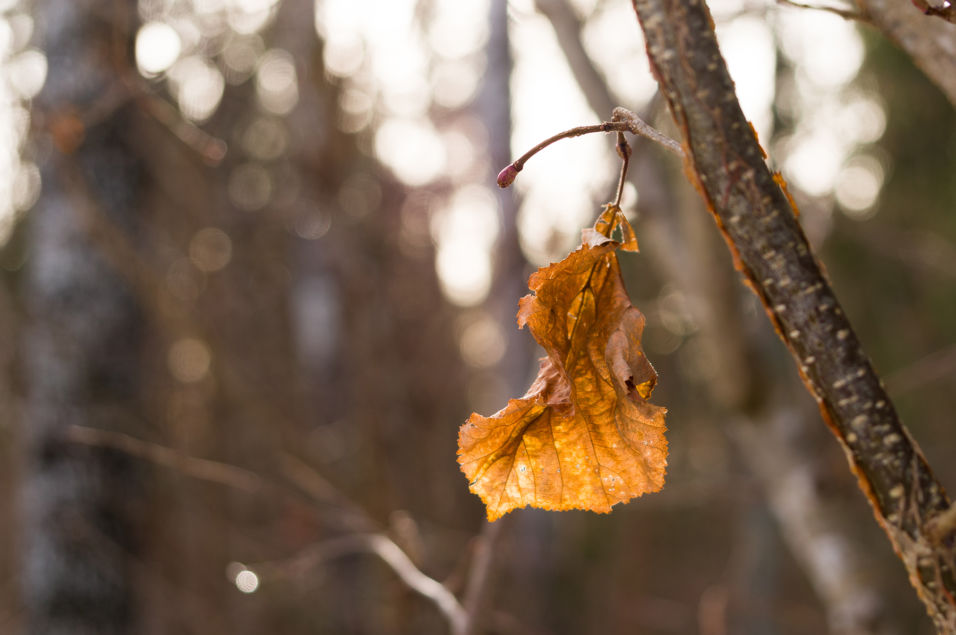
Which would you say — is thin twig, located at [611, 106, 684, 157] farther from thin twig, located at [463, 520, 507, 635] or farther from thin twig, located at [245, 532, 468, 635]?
thin twig, located at [463, 520, 507, 635]

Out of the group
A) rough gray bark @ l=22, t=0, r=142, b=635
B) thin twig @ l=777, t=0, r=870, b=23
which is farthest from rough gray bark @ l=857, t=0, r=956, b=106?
rough gray bark @ l=22, t=0, r=142, b=635

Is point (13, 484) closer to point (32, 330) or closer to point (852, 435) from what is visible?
point (32, 330)

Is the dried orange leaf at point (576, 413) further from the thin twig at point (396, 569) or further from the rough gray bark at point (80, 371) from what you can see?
the rough gray bark at point (80, 371)

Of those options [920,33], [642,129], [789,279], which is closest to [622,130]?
[642,129]

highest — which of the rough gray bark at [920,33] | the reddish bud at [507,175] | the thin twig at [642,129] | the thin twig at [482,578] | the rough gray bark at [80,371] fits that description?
the rough gray bark at [80,371]

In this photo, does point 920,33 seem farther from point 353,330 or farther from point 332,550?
point 353,330

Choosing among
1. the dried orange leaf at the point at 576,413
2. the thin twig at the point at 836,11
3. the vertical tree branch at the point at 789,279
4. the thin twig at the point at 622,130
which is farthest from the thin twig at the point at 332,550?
the thin twig at the point at 836,11
